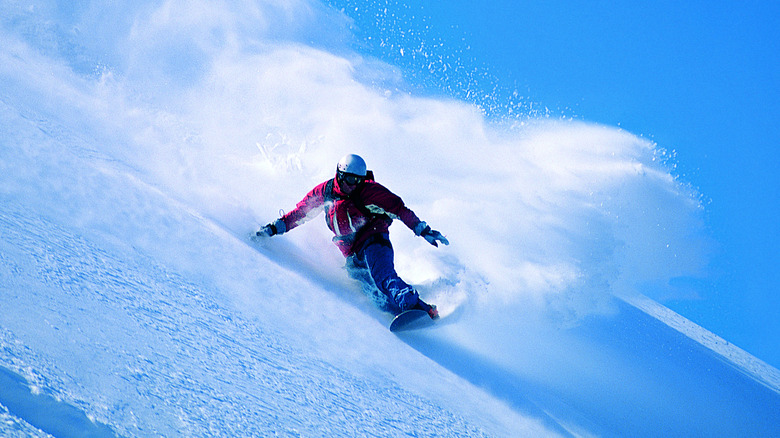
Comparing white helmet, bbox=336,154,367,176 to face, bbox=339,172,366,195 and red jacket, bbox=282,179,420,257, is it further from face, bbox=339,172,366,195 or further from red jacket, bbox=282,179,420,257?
red jacket, bbox=282,179,420,257

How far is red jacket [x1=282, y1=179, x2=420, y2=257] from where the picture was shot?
536cm

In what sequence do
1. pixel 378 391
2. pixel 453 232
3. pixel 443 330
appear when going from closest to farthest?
pixel 378 391, pixel 443 330, pixel 453 232

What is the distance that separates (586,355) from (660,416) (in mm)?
1641

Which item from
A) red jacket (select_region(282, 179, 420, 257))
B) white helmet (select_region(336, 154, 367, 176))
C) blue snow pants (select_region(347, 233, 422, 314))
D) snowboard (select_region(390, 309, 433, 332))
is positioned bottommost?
snowboard (select_region(390, 309, 433, 332))

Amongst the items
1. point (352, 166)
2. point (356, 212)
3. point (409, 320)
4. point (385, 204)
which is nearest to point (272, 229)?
point (356, 212)

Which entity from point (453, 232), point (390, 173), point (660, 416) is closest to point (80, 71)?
point (390, 173)

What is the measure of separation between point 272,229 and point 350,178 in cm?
104

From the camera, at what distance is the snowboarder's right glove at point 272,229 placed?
5.25 meters

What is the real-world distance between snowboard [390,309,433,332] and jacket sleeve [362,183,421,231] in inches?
49.2

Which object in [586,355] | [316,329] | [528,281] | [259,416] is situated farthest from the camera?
[528,281]

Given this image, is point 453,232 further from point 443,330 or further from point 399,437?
point 399,437

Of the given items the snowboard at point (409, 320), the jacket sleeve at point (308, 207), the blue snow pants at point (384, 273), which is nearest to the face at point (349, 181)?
the jacket sleeve at point (308, 207)

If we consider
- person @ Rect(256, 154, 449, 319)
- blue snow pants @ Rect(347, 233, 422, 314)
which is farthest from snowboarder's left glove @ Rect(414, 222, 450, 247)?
blue snow pants @ Rect(347, 233, 422, 314)

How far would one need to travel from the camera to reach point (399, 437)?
2277 mm
